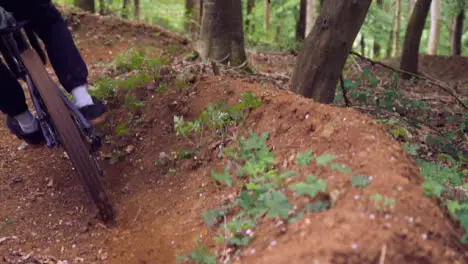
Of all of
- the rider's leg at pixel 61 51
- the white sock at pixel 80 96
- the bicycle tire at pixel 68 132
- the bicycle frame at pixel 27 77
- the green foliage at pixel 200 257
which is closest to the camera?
the green foliage at pixel 200 257

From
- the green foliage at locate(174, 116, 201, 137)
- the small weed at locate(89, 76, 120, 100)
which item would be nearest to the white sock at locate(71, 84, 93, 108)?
the green foliage at locate(174, 116, 201, 137)

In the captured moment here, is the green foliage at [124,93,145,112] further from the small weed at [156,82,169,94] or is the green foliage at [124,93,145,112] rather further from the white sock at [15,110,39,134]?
the white sock at [15,110,39,134]

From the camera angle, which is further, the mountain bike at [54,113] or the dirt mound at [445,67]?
the dirt mound at [445,67]

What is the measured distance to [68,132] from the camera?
320cm

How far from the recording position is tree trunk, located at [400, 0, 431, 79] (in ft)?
29.4

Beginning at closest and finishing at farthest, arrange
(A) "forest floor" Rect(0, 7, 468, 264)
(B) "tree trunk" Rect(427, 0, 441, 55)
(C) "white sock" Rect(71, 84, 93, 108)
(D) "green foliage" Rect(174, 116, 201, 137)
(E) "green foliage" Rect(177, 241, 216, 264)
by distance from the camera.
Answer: (A) "forest floor" Rect(0, 7, 468, 264), (E) "green foliage" Rect(177, 241, 216, 264), (C) "white sock" Rect(71, 84, 93, 108), (D) "green foliage" Rect(174, 116, 201, 137), (B) "tree trunk" Rect(427, 0, 441, 55)

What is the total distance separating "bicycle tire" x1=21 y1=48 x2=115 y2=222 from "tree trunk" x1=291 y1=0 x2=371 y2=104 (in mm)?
2140

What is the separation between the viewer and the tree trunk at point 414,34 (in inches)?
353

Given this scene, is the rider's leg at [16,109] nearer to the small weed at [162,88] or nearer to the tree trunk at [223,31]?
the small weed at [162,88]

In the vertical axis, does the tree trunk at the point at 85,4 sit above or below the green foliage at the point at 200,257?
above

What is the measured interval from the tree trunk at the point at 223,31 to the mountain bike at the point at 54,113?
2457mm

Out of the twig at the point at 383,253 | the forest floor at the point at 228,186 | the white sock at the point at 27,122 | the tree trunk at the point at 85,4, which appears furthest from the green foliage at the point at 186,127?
the tree trunk at the point at 85,4

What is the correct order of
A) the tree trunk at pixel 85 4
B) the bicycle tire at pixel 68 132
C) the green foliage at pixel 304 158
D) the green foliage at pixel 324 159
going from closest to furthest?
the green foliage at pixel 324 159, the green foliage at pixel 304 158, the bicycle tire at pixel 68 132, the tree trunk at pixel 85 4

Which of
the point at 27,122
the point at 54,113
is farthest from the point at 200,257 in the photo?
the point at 27,122
